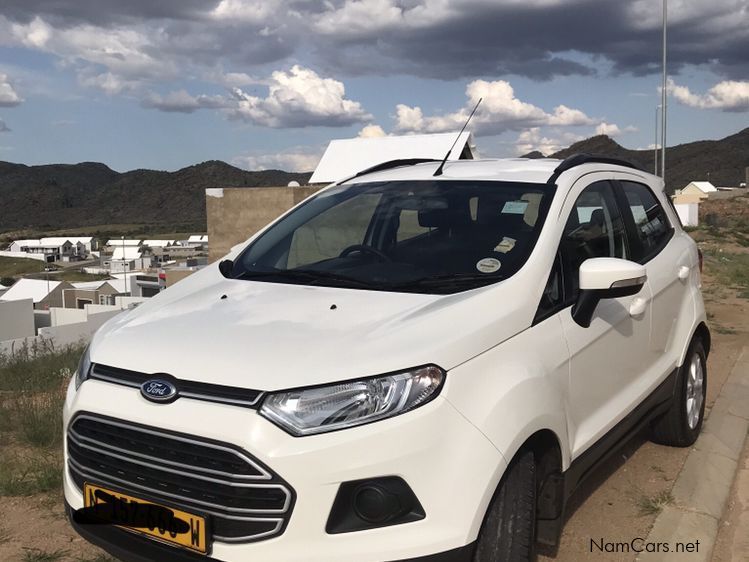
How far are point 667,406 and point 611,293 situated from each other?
1.66 metres

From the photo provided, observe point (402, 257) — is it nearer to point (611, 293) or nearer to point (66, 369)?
point (611, 293)

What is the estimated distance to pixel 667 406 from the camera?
14.3 ft

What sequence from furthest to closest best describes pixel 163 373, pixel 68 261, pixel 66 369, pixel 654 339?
pixel 68 261 → pixel 66 369 → pixel 654 339 → pixel 163 373

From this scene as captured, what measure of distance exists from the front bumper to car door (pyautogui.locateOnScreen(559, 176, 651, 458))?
2.87 feet

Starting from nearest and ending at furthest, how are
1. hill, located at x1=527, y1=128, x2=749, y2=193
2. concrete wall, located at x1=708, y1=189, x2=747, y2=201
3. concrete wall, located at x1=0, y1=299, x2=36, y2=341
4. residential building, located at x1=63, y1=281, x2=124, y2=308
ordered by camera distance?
concrete wall, located at x1=0, y1=299, x2=36, y2=341
residential building, located at x1=63, y1=281, x2=124, y2=308
concrete wall, located at x1=708, y1=189, x2=747, y2=201
hill, located at x1=527, y1=128, x2=749, y2=193

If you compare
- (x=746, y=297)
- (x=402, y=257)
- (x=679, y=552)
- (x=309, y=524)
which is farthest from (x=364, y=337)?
(x=746, y=297)

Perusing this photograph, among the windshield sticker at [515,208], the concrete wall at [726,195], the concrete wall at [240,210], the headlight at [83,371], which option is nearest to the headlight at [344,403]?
the headlight at [83,371]

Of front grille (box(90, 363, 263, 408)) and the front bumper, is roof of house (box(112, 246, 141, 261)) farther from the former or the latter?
the front bumper

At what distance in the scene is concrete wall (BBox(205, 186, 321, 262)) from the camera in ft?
70.4

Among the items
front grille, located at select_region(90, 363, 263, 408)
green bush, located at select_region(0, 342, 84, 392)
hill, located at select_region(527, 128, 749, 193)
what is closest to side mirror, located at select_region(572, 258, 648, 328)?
front grille, located at select_region(90, 363, 263, 408)

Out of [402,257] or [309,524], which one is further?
[402,257]

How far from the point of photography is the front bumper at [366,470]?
2.15 m

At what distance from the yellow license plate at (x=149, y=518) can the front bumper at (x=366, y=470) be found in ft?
0.22

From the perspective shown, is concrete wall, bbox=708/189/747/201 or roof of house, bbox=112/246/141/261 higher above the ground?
concrete wall, bbox=708/189/747/201
